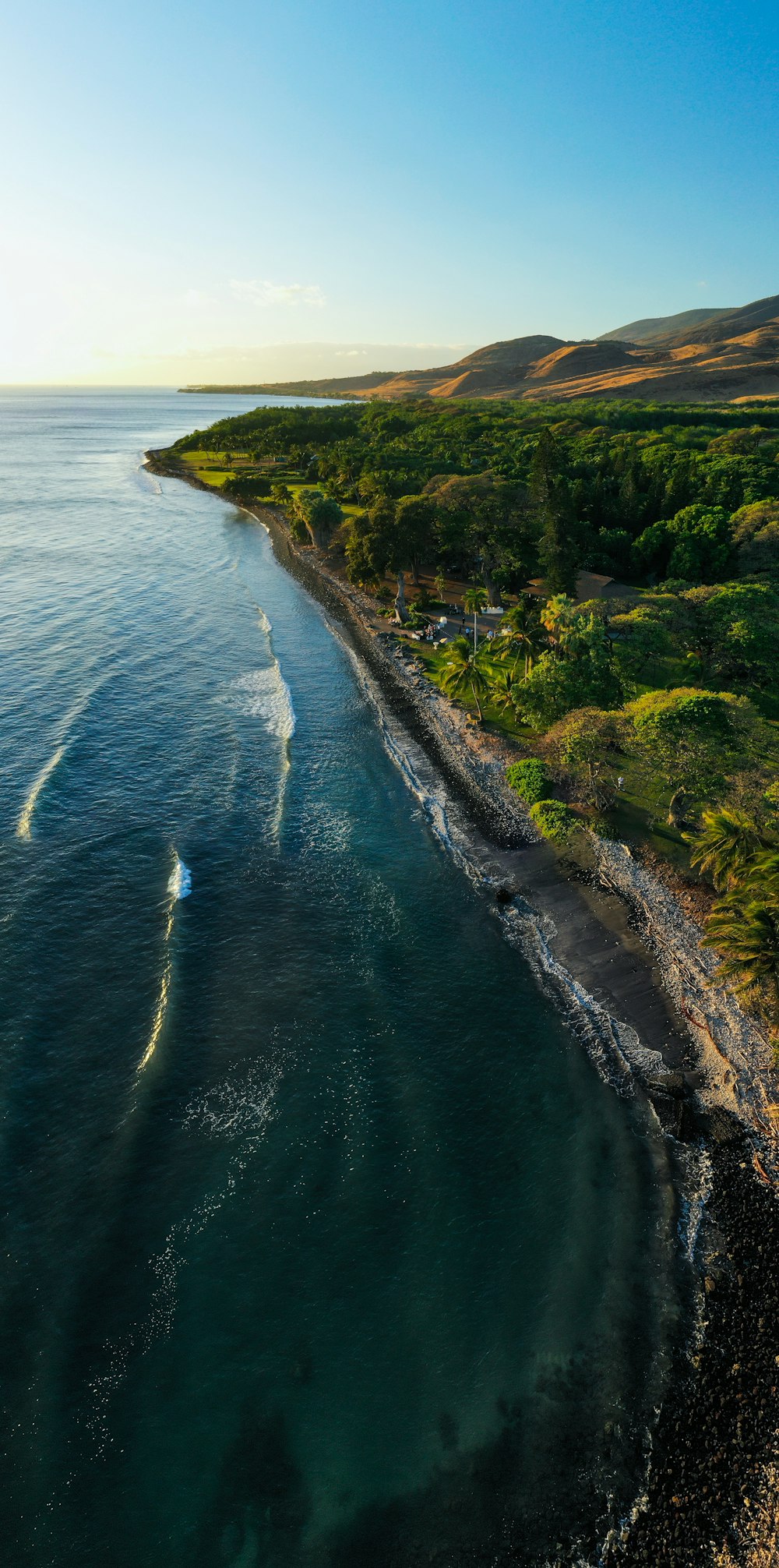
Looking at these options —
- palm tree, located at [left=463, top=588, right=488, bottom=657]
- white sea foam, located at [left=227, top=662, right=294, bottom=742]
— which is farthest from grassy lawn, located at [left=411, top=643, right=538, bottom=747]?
white sea foam, located at [left=227, top=662, right=294, bottom=742]

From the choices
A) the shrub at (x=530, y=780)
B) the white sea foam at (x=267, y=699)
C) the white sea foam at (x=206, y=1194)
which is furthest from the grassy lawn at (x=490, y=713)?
the white sea foam at (x=206, y=1194)

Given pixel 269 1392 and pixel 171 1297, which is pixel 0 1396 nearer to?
pixel 171 1297

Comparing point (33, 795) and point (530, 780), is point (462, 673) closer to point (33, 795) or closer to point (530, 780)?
point (530, 780)

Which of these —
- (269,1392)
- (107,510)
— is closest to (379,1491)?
(269,1392)

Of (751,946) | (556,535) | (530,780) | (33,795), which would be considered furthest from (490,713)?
(33,795)

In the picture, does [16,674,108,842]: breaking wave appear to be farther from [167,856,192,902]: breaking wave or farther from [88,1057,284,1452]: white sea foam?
[88,1057,284,1452]: white sea foam
